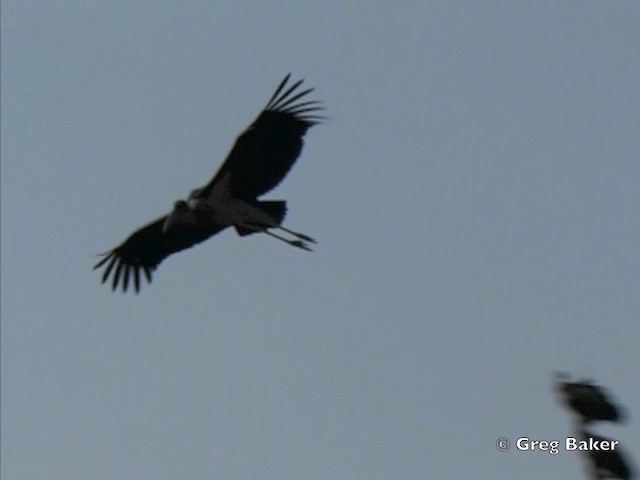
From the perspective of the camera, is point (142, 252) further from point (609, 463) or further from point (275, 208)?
point (609, 463)

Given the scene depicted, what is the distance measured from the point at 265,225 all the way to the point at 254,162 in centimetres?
76

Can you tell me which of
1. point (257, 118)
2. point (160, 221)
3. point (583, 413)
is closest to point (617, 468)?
point (583, 413)

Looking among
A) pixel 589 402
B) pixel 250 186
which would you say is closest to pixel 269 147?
pixel 250 186

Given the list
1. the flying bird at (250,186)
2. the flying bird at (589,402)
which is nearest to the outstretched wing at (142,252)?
the flying bird at (250,186)

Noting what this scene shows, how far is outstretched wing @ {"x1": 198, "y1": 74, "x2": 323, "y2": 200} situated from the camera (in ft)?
55.3

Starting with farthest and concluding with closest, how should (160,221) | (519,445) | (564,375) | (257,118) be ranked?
1. (160,221)
2. (257,118)
3. (519,445)
4. (564,375)

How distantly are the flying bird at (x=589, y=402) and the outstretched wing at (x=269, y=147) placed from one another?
887 cm

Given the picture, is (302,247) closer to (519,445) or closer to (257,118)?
(257,118)

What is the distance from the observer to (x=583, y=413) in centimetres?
826

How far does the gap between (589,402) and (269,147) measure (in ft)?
30.2

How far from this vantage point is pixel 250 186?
17.3 meters

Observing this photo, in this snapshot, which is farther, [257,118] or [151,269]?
[151,269]

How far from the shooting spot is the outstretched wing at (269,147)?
16.8m

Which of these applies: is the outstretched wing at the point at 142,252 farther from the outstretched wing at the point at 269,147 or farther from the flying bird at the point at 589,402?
the flying bird at the point at 589,402
